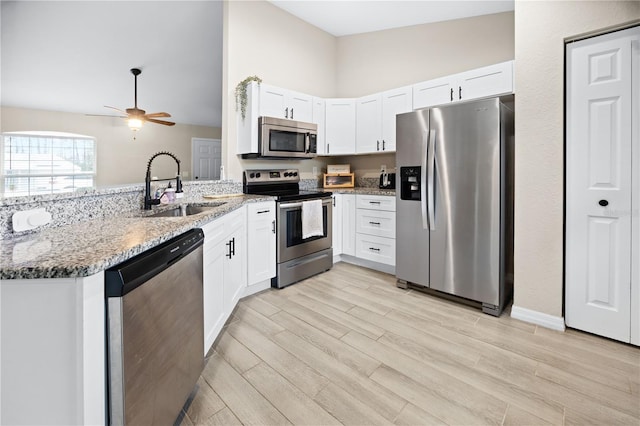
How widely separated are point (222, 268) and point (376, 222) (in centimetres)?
200

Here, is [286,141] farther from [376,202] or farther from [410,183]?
[410,183]

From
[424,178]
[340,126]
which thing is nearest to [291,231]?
[424,178]

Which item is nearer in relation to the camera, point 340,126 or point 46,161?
point 340,126

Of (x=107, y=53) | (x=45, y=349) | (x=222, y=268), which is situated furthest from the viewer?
(x=107, y=53)

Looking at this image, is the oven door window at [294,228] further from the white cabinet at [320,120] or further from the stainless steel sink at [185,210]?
the white cabinet at [320,120]

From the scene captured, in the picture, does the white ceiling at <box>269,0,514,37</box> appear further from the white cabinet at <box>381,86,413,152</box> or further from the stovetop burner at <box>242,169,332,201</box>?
the stovetop burner at <box>242,169,332,201</box>

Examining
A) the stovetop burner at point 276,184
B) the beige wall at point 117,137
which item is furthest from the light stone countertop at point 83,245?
the beige wall at point 117,137

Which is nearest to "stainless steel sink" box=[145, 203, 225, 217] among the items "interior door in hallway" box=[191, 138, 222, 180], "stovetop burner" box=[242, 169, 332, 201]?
"stovetop burner" box=[242, 169, 332, 201]

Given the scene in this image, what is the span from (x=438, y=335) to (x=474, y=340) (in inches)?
9.3

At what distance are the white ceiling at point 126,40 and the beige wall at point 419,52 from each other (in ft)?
0.40

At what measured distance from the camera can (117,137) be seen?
6.94 metres

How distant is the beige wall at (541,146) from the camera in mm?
2209

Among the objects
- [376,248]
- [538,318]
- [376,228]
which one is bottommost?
[538,318]

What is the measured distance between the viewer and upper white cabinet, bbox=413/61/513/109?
2840 millimetres
